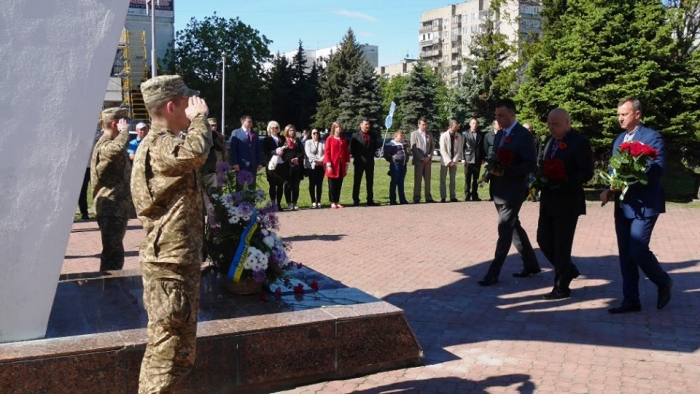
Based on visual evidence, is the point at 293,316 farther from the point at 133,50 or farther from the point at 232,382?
the point at 133,50

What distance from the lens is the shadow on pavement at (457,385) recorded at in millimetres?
5047

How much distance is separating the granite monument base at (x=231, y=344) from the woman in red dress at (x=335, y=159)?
10.1 m

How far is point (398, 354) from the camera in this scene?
5492 millimetres

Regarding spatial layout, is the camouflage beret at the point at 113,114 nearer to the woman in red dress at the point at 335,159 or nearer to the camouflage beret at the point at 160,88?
the camouflage beret at the point at 160,88

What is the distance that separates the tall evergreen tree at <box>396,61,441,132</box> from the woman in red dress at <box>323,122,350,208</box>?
33.7m

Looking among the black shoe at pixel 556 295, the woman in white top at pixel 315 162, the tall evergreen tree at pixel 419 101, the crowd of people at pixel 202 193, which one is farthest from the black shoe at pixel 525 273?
the tall evergreen tree at pixel 419 101

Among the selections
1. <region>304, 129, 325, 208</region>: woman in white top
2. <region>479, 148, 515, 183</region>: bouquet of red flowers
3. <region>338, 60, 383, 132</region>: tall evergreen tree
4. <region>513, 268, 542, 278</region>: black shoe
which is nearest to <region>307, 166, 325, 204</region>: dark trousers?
<region>304, 129, 325, 208</region>: woman in white top

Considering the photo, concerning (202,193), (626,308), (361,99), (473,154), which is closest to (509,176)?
(626,308)

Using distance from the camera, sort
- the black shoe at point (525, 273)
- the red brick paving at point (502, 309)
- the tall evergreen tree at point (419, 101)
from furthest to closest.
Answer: the tall evergreen tree at point (419, 101), the black shoe at point (525, 273), the red brick paving at point (502, 309)

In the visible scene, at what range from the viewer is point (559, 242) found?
7.44 m

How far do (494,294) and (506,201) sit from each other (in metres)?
1.03

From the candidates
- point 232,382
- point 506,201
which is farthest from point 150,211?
point 506,201

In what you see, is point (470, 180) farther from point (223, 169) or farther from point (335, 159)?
point (223, 169)

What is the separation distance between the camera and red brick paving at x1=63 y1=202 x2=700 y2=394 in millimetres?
5273
